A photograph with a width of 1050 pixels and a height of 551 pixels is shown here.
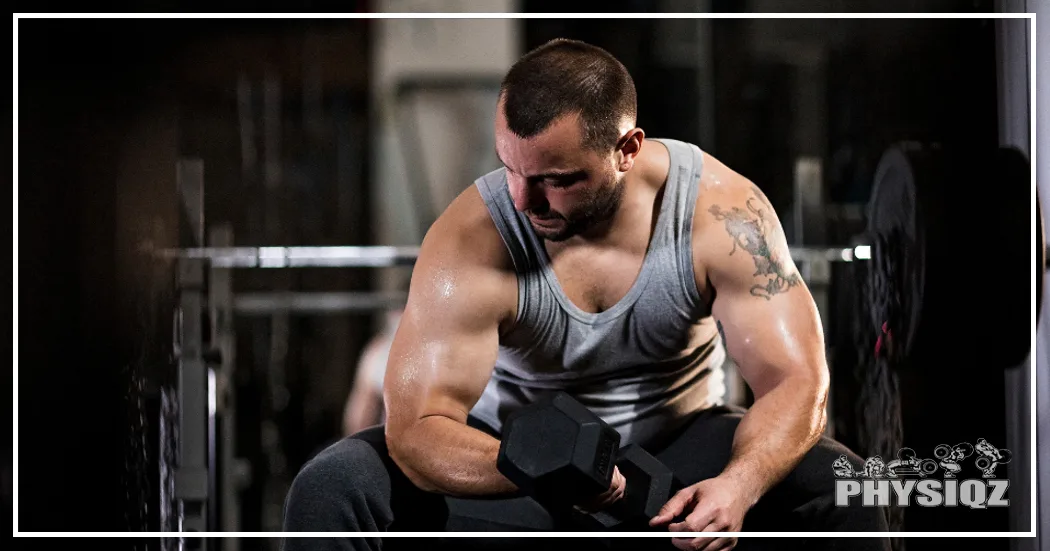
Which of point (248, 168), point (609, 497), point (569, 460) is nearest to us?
point (569, 460)

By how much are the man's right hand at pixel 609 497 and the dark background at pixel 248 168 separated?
14.5 inches

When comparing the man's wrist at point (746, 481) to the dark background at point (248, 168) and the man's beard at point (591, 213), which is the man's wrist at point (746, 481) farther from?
the man's beard at point (591, 213)

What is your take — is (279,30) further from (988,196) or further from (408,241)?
(988,196)

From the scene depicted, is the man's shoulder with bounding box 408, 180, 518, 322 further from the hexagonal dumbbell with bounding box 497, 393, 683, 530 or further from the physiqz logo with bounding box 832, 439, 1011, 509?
the physiqz logo with bounding box 832, 439, 1011, 509

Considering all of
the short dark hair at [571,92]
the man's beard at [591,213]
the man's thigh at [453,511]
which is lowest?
the man's thigh at [453,511]

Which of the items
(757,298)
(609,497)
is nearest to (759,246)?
(757,298)

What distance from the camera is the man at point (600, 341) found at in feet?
5.33

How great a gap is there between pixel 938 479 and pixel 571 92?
2.67 feet

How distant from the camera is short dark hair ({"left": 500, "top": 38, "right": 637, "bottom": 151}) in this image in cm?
156

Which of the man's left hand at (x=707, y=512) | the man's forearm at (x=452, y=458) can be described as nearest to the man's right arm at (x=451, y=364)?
the man's forearm at (x=452, y=458)

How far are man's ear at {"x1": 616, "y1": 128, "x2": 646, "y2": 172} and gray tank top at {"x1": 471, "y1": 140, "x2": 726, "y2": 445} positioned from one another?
61mm

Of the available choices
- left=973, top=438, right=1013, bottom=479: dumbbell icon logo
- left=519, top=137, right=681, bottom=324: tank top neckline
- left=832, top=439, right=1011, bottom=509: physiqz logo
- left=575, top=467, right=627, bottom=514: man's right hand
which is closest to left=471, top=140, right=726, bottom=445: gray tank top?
left=519, top=137, right=681, bottom=324: tank top neckline

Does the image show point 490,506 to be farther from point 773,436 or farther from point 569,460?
point 773,436

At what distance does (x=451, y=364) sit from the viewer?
5.34 ft
